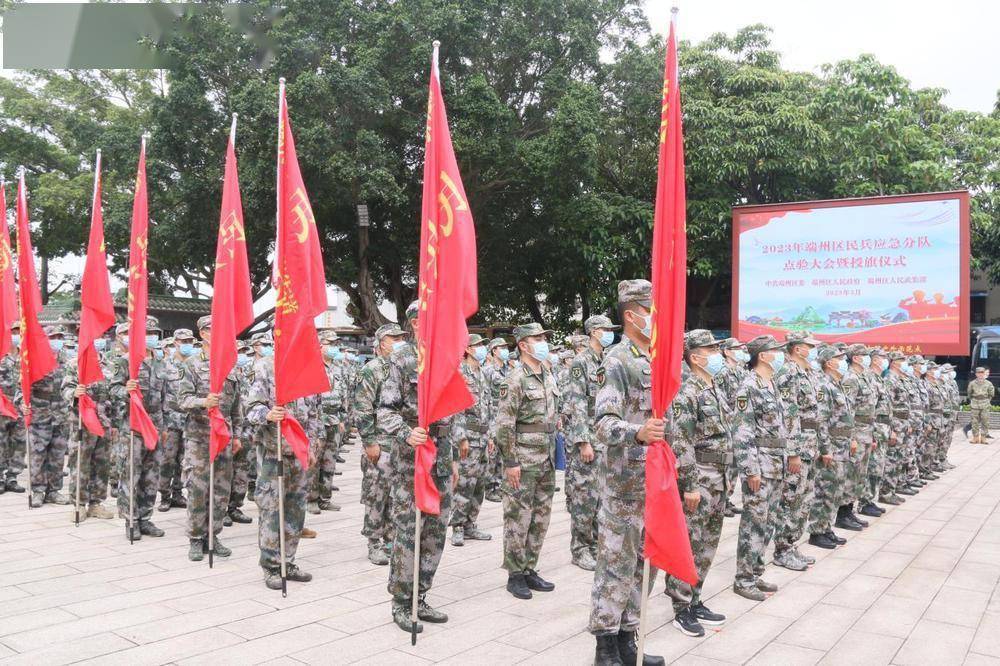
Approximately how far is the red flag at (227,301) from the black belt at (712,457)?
4.03 metres

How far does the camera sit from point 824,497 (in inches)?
314

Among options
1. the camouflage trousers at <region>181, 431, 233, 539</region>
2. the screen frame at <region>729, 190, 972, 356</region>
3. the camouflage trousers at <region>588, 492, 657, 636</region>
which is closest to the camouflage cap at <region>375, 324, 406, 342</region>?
the camouflage trousers at <region>181, 431, 233, 539</region>

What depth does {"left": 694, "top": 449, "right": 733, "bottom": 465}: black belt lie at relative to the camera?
5621 mm

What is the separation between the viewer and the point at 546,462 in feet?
21.0

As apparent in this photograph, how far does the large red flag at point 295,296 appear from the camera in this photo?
20.1 feet

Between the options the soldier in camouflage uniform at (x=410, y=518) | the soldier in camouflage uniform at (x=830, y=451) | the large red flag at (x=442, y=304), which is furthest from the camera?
the soldier in camouflage uniform at (x=830, y=451)

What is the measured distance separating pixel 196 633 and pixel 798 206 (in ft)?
57.3

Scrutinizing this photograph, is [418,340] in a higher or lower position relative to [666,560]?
higher

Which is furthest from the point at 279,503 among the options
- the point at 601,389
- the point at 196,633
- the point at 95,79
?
the point at 95,79

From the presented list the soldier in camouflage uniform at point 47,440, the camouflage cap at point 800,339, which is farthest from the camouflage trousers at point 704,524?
the soldier in camouflage uniform at point 47,440

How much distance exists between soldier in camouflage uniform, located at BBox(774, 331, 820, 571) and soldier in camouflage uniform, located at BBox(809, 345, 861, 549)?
0.40 feet

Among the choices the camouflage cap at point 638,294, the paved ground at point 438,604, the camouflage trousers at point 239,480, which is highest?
the camouflage cap at point 638,294

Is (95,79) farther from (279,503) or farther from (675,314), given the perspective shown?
(675,314)

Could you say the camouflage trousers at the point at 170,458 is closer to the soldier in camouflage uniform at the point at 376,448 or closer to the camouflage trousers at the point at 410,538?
the soldier in camouflage uniform at the point at 376,448
